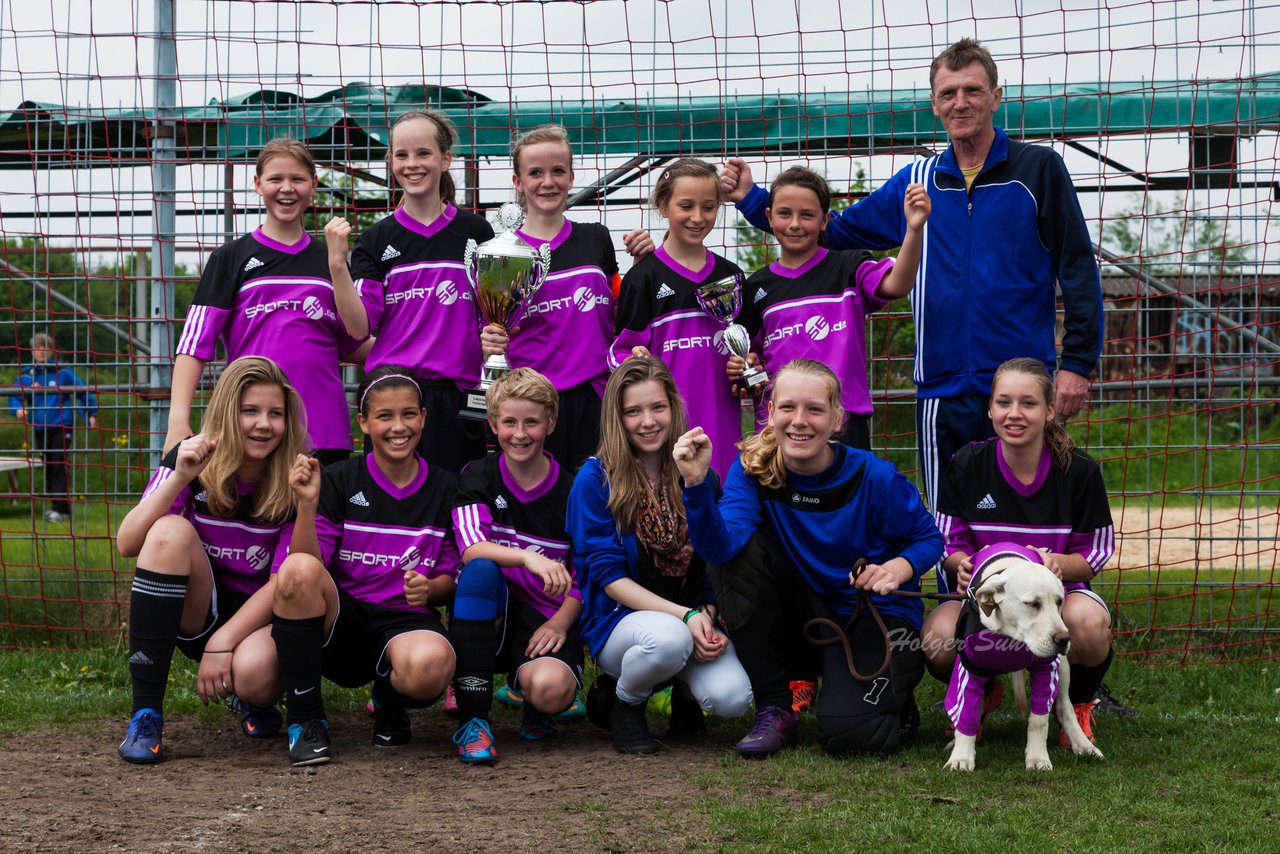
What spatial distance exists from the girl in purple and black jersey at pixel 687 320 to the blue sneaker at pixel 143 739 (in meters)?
1.79

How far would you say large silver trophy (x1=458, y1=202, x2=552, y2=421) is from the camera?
4.12 metres

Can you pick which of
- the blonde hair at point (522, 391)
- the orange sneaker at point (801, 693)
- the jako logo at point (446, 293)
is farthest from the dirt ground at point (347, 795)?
the jako logo at point (446, 293)

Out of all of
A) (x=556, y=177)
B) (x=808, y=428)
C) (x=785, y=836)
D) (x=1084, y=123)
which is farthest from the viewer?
(x=1084, y=123)

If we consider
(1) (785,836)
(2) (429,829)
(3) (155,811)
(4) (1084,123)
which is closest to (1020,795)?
(1) (785,836)

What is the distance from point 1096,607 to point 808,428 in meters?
0.98

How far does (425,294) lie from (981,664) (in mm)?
2183

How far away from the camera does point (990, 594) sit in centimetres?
334

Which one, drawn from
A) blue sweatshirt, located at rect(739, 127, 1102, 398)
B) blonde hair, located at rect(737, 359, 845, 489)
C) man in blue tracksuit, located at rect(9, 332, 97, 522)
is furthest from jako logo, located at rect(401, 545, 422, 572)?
man in blue tracksuit, located at rect(9, 332, 97, 522)

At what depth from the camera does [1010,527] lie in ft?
12.4

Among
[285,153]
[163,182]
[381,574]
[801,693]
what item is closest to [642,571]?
[801,693]

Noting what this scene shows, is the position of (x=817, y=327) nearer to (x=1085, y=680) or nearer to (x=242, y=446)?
(x=1085, y=680)

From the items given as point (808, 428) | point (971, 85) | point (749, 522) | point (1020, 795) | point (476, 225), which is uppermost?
point (971, 85)

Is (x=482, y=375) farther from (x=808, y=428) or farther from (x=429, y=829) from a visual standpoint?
(x=429, y=829)

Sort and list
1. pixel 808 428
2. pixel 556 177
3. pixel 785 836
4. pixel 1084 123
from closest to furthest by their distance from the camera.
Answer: pixel 785 836 < pixel 808 428 < pixel 556 177 < pixel 1084 123
